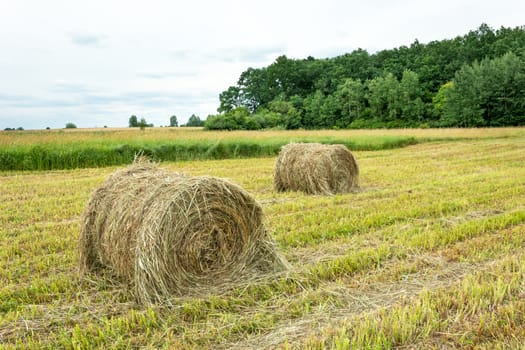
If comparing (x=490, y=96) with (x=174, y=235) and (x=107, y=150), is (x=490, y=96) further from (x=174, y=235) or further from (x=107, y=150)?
(x=174, y=235)

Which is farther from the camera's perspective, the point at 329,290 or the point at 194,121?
the point at 194,121

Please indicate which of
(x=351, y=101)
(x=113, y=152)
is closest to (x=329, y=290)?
(x=113, y=152)

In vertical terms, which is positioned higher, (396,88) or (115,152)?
(396,88)

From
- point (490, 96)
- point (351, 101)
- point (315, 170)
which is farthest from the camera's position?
point (351, 101)

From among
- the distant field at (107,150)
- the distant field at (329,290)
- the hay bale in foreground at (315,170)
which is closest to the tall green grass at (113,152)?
the distant field at (107,150)

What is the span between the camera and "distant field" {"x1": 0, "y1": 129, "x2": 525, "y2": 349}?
3512 mm

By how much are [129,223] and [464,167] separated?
40.8 ft

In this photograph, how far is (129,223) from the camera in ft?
15.1

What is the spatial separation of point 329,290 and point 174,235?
1649mm

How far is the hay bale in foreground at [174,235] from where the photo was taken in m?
4.41

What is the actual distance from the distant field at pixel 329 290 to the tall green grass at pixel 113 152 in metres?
8.65

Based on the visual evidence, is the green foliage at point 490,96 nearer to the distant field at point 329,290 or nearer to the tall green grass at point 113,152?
the tall green grass at point 113,152

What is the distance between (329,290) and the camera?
14.3 ft

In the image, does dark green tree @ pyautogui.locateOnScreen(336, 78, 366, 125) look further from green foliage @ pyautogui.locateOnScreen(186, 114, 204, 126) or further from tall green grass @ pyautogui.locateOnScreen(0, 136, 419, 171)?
→ tall green grass @ pyautogui.locateOnScreen(0, 136, 419, 171)
